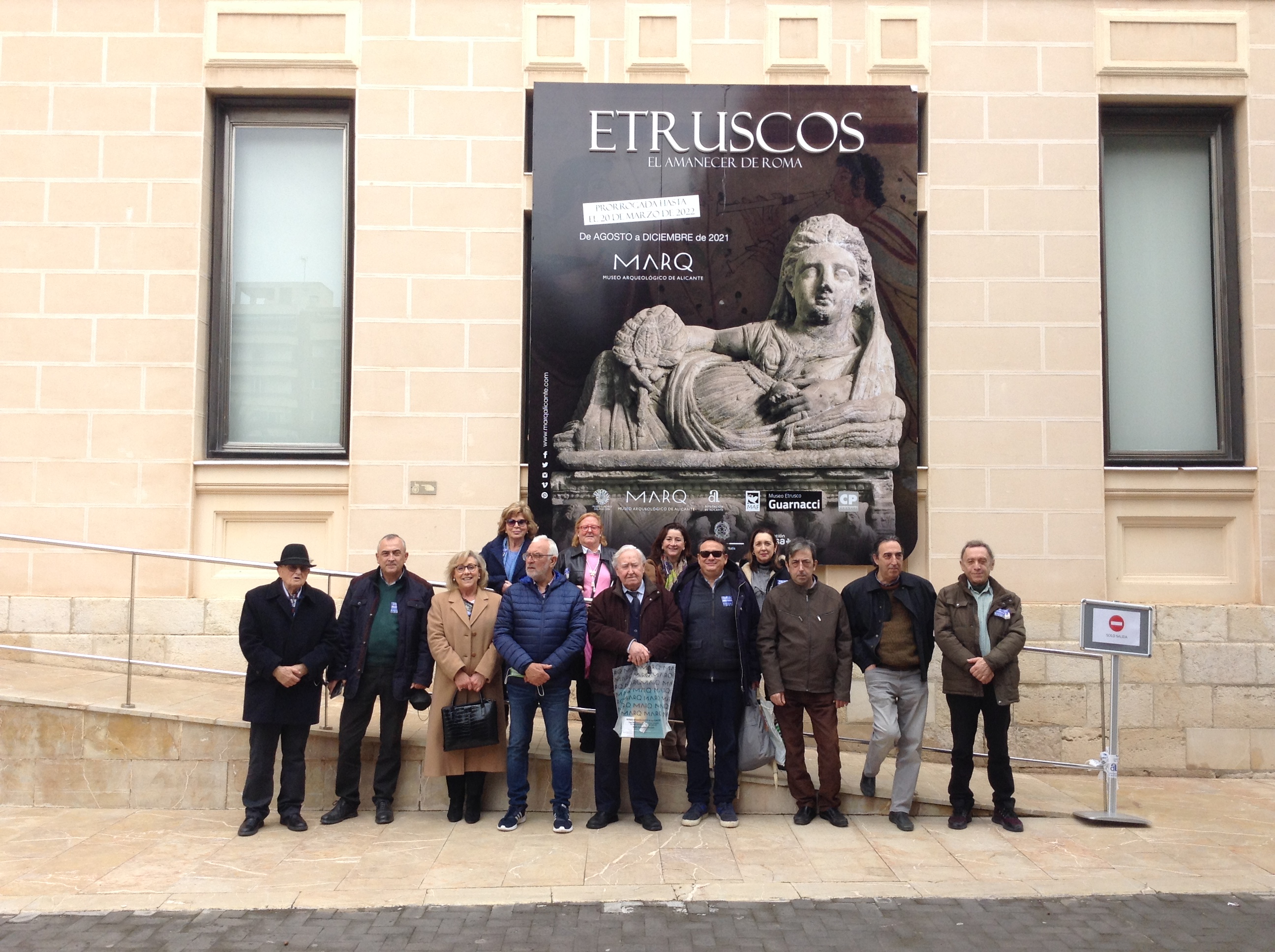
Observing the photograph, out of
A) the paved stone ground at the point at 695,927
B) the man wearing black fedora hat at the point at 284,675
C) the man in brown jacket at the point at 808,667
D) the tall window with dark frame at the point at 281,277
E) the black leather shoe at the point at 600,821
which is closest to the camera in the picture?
the paved stone ground at the point at 695,927

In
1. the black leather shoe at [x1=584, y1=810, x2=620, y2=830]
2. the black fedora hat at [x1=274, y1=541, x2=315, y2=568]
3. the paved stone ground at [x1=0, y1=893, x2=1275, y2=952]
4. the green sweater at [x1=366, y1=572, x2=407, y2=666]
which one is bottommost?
the paved stone ground at [x1=0, y1=893, x2=1275, y2=952]

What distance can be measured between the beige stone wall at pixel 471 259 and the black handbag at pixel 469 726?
242 centimetres

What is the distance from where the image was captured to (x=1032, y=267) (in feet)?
30.5

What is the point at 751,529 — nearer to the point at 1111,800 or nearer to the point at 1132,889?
the point at 1111,800

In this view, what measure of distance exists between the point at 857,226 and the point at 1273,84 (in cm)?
398

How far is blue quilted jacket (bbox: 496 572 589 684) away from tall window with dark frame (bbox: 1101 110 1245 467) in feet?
17.8

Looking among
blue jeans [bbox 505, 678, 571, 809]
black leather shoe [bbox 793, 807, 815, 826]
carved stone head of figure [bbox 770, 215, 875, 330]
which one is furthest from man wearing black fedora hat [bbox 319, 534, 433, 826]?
carved stone head of figure [bbox 770, 215, 875, 330]

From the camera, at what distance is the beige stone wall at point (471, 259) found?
9133 millimetres

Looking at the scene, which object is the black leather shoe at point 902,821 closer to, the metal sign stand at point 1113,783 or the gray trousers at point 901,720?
the gray trousers at point 901,720

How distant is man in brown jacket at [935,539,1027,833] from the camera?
7.04 metres

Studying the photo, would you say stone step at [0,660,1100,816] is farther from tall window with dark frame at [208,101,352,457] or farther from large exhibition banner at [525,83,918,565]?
tall window with dark frame at [208,101,352,457]

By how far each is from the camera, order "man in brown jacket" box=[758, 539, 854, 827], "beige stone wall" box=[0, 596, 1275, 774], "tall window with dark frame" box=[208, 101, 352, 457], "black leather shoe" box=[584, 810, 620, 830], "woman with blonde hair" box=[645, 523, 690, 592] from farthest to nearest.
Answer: "tall window with dark frame" box=[208, 101, 352, 457] < "beige stone wall" box=[0, 596, 1275, 774] < "woman with blonde hair" box=[645, 523, 690, 592] < "man in brown jacket" box=[758, 539, 854, 827] < "black leather shoe" box=[584, 810, 620, 830]

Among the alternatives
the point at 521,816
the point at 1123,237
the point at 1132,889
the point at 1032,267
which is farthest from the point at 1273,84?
the point at 521,816

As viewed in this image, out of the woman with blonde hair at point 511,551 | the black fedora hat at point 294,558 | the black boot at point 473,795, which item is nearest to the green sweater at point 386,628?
the black fedora hat at point 294,558
